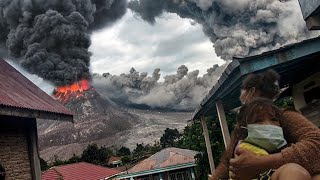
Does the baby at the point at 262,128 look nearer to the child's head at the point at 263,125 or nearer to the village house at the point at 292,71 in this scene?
the child's head at the point at 263,125

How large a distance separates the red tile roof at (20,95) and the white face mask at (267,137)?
392cm

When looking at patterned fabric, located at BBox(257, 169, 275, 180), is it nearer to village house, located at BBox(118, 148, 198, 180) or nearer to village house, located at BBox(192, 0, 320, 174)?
village house, located at BBox(192, 0, 320, 174)

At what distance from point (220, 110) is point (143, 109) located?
6589 inches

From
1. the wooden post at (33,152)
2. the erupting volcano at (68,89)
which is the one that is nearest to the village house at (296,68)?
the wooden post at (33,152)

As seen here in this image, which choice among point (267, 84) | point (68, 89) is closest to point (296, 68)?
point (267, 84)

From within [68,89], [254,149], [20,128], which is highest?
[68,89]

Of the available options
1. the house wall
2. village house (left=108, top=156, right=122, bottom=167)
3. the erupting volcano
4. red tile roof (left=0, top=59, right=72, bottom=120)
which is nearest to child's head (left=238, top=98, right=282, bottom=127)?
red tile roof (left=0, top=59, right=72, bottom=120)

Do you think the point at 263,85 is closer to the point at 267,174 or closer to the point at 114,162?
the point at 267,174

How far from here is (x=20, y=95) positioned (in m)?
6.06

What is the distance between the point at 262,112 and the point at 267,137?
0.13 meters

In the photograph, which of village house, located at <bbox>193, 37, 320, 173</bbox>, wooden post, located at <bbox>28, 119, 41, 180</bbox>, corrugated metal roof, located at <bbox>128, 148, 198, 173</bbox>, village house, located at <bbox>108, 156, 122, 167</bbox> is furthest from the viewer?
village house, located at <bbox>108, 156, 122, 167</bbox>

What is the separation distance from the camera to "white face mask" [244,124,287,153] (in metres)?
1.62

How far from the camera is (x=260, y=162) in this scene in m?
1.59

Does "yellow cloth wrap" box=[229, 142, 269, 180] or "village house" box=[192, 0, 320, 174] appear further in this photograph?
"village house" box=[192, 0, 320, 174]
